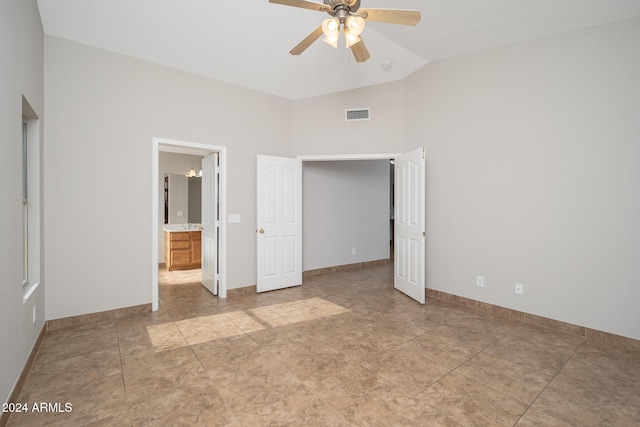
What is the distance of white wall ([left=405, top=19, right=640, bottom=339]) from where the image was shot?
2.87 m

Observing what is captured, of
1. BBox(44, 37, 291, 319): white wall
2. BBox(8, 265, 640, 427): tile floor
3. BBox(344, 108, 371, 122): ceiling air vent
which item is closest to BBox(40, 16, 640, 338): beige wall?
BBox(44, 37, 291, 319): white wall

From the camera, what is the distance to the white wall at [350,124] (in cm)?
467

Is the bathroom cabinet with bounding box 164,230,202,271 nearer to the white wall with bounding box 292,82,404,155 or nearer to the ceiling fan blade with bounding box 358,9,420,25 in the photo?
the white wall with bounding box 292,82,404,155

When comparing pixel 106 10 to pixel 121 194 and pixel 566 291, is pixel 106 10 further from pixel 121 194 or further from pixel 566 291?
pixel 566 291

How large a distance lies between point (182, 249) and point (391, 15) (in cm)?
567

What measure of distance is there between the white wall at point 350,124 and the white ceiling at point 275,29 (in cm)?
52

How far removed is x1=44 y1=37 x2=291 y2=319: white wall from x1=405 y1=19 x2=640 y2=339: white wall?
339cm

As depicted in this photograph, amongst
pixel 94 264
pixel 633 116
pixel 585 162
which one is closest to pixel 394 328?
pixel 585 162

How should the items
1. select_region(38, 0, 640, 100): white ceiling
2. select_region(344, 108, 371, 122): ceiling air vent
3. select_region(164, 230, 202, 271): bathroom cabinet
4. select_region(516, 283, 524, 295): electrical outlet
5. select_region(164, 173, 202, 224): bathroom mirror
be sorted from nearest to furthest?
select_region(38, 0, 640, 100): white ceiling
select_region(516, 283, 524, 295): electrical outlet
select_region(344, 108, 371, 122): ceiling air vent
select_region(164, 230, 202, 271): bathroom cabinet
select_region(164, 173, 202, 224): bathroom mirror

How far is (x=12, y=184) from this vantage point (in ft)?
6.45

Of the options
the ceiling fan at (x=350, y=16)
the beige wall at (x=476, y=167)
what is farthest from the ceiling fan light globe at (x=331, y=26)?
the beige wall at (x=476, y=167)

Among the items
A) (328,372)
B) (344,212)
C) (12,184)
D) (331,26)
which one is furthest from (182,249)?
(331,26)

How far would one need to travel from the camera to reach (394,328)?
3.27 m

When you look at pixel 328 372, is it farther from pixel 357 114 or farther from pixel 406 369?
pixel 357 114
